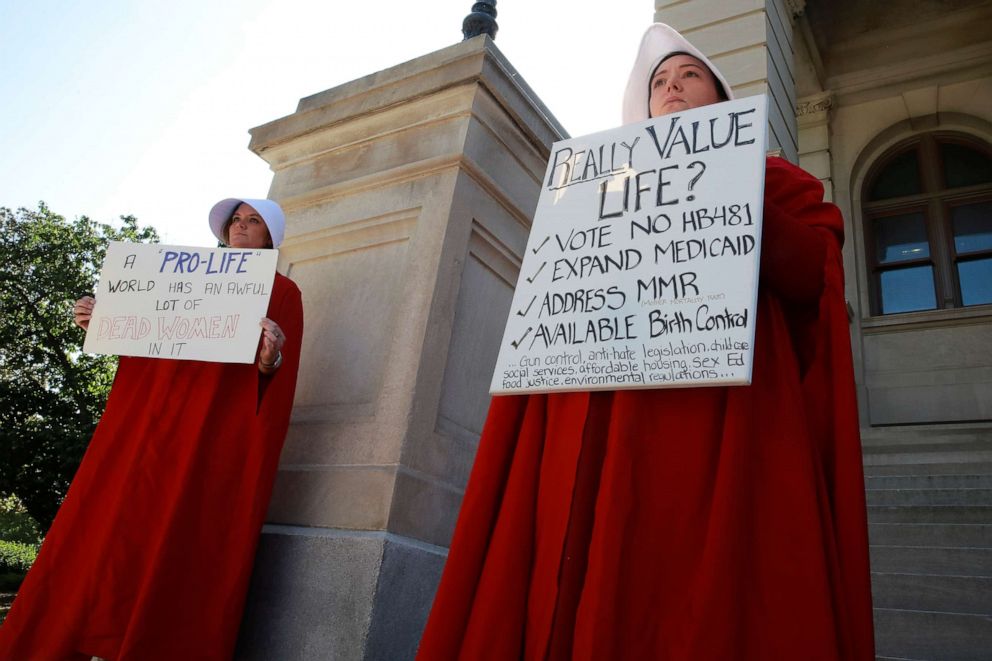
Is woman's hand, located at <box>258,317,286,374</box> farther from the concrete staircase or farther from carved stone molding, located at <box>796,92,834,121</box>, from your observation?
carved stone molding, located at <box>796,92,834,121</box>

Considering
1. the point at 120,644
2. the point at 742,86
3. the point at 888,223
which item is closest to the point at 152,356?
the point at 120,644

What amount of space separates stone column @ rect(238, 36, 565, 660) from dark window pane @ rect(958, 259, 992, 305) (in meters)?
7.32

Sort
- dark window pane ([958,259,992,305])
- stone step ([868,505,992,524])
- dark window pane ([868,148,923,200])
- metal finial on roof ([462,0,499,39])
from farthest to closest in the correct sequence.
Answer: dark window pane ([868,148,923,200])
dark window pane ([958,259,992,305])
stone step ([868,505,992,524])
metal finial on roof ([462,0,499,39])

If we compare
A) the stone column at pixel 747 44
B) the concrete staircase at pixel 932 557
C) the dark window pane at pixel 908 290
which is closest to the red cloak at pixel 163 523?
the concrete staircase at pixel 932 557

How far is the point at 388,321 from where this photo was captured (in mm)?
3088

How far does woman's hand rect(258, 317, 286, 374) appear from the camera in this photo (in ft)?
8.88

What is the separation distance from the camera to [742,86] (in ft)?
18.4

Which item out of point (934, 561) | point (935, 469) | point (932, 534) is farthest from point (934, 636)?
point (935, 469)

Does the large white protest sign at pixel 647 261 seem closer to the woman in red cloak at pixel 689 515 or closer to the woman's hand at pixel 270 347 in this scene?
the woman in red cloak at pixel 689 515

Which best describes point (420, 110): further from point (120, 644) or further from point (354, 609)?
point (120, 644)

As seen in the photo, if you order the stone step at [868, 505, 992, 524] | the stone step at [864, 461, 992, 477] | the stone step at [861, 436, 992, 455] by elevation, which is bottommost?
the stone step at [868, 505, 992, 524]

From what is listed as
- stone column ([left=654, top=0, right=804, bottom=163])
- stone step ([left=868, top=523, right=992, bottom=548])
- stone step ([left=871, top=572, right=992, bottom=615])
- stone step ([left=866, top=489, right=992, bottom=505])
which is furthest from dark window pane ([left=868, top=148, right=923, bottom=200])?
stone step ([left=871, top=572, right=992, bottom=615])

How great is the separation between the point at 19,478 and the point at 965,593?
2351 centimetres

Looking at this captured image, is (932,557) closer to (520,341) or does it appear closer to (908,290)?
(520,341)
